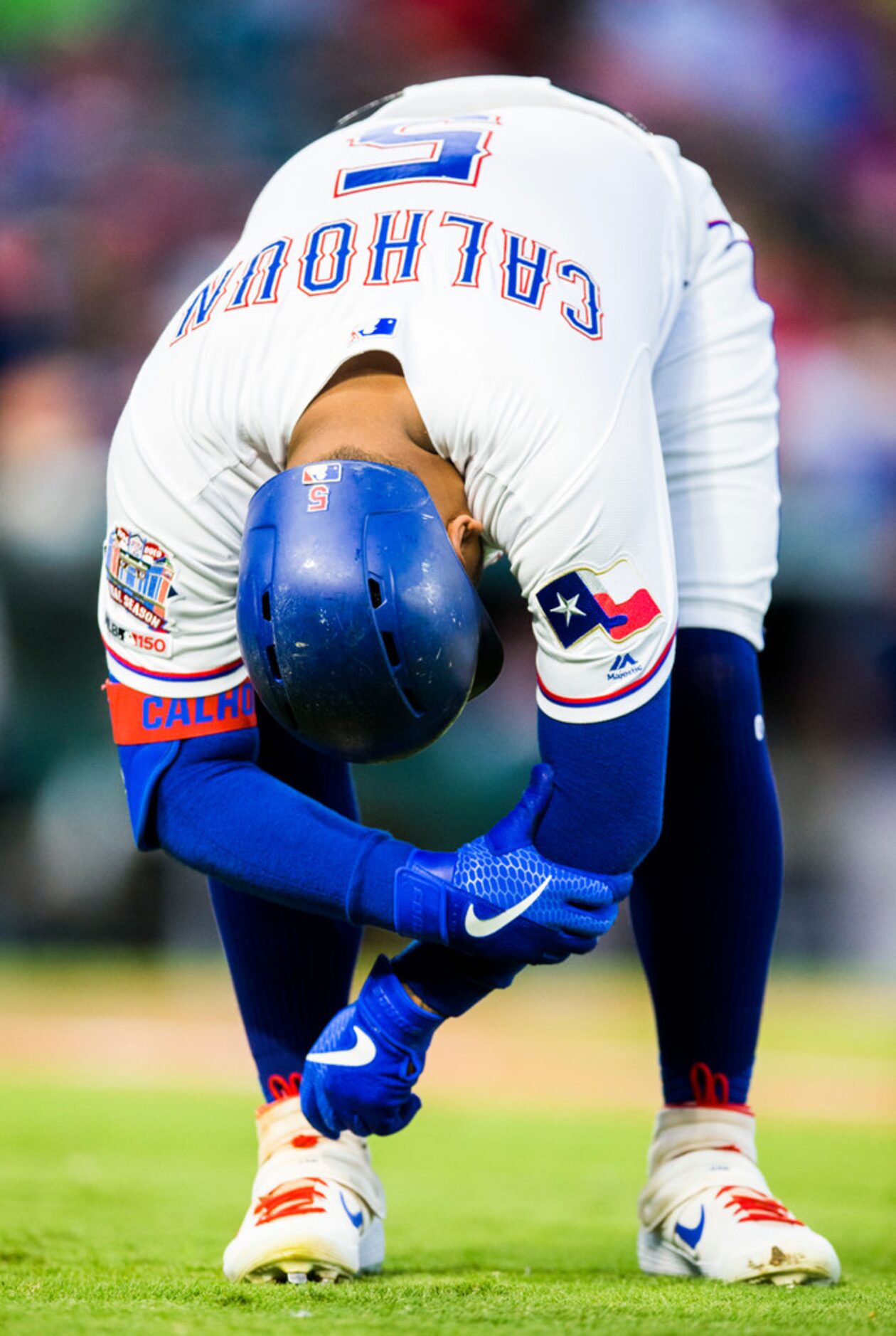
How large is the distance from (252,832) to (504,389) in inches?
24.7

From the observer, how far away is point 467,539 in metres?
2.06

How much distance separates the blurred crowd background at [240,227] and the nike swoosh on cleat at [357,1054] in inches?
296

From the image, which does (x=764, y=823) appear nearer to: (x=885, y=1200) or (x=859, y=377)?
(x=885, y=1200)

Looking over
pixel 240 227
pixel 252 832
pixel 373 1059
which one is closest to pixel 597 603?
pixel 252 832

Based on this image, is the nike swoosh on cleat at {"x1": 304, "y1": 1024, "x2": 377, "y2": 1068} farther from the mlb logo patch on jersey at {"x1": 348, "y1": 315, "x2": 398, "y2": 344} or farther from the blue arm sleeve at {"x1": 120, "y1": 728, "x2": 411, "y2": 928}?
the mlb logo patch on jersey at {"x1": 348, "y1": 315, "x2": 398, "y2": 344}

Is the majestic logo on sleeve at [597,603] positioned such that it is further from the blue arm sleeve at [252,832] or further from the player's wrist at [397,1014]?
the player's wrist at [397,1014]

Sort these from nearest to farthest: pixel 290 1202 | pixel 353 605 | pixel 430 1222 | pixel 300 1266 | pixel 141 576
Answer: pixel 353 605 → pixel 141 576 → pixel 300 1266 → pixel 290 1202 → pixel 430 1222

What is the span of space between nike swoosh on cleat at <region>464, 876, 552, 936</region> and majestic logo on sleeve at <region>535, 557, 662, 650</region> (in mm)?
304

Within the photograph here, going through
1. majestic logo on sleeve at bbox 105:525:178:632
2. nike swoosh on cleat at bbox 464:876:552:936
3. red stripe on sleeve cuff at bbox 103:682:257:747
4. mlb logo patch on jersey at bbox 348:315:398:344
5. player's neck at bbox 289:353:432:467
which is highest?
mlb logo patch on jersey at bbox 348:315:398:344

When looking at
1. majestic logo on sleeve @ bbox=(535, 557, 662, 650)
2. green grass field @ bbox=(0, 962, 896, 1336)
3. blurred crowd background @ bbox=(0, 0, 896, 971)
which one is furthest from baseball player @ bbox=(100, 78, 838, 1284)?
blurred crowd background @ bbox=(0, 0, 896, 971)

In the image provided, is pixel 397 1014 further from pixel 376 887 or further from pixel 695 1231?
pixel 695 1231

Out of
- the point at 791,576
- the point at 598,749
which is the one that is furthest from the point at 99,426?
the point at 598,749

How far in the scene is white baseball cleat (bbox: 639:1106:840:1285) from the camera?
228cm

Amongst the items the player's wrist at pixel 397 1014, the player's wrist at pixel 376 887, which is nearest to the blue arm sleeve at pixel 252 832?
the player's wrist at pixel 376 887
